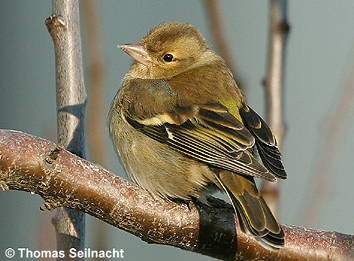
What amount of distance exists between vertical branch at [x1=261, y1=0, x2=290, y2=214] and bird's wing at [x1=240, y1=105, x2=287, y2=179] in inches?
2.2

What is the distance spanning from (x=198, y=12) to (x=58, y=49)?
6683 mm

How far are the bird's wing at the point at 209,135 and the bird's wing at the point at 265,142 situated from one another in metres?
0.11

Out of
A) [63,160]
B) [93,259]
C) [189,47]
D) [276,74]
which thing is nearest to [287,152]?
[189,47]

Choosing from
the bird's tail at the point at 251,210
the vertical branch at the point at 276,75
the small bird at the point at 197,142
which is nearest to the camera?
the bird's tail at the point at 251,210

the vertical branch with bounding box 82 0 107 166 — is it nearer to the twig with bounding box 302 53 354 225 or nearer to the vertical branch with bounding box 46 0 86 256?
the vertical branch with bounding box 46 0 86 256

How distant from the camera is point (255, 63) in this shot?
10.4 metres

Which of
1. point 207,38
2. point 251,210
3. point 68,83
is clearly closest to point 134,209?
point 251,210

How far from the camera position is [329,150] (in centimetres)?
496

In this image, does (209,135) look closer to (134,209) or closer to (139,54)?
(134,209)

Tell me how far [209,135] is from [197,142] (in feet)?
0.30

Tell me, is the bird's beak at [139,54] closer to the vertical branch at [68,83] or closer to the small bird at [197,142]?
the small bird at [197,142]

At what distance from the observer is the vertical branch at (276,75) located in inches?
185

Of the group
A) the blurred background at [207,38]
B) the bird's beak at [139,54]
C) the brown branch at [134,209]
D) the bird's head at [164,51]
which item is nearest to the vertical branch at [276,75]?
the brown branch at [134,209]

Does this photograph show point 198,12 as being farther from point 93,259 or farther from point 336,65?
point 93,259
